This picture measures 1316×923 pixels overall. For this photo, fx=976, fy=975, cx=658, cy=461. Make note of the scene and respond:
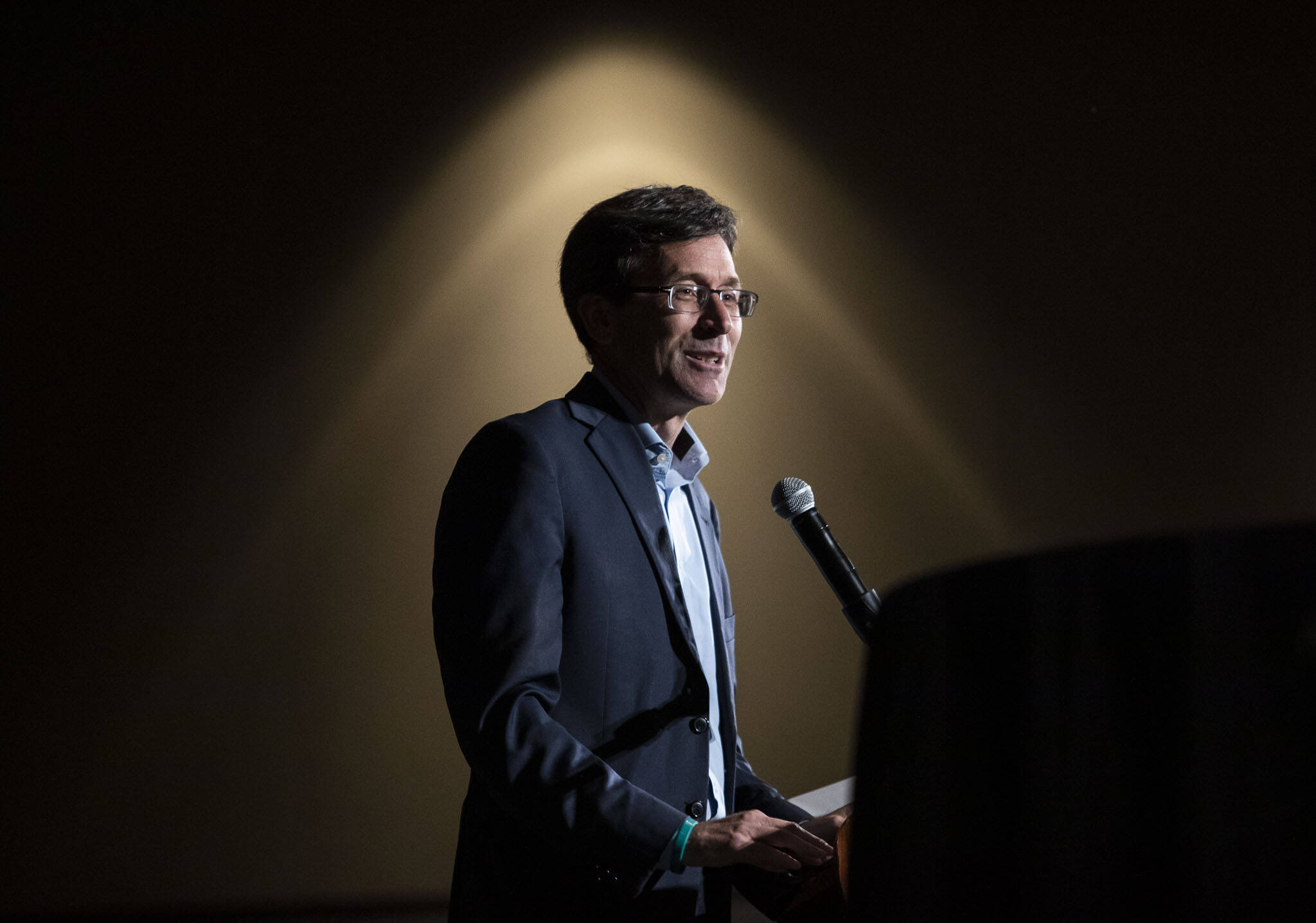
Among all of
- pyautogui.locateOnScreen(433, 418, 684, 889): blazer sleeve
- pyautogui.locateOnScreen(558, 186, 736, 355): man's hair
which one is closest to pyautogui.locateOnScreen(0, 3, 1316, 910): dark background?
pyautogui.locateOnScreen(558, 186, 736, 355): man's hair

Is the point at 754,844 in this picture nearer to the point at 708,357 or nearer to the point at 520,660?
the point at 520,660

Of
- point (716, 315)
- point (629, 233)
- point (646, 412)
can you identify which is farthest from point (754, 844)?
point (629, 233)

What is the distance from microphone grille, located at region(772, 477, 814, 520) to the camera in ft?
4.02

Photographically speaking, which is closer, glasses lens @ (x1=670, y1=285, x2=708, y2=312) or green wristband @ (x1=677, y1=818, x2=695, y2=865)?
green wristband @ (x1=677, y1=818, x2=695, y2=865)

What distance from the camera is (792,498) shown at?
1252mm

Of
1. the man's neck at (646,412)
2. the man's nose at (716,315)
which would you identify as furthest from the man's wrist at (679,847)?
the man's nose at (716,315)

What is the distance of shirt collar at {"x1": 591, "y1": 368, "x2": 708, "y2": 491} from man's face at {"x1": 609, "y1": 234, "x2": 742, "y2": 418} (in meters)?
0.03

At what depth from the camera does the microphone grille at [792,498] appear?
123 cm

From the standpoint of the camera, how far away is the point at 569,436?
1.19 m

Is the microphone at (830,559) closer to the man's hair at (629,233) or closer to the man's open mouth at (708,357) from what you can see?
the man's open mouth at (708,357)

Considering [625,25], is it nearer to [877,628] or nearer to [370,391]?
[370,391]

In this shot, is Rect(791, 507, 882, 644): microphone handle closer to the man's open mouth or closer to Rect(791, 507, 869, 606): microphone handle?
Rect(791, 507, 869, 606): microphone handle

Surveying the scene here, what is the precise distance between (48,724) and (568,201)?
2.06 m

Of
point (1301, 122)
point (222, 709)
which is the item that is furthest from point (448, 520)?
point (1301, 122)
